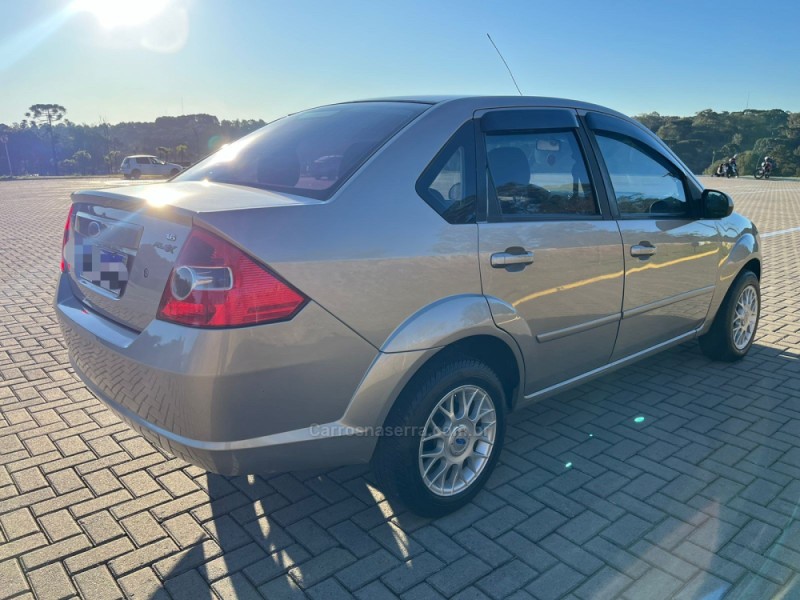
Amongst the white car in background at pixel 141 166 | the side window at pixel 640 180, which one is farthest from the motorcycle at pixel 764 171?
the side window at pixel 640 180

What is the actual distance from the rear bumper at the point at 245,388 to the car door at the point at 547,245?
833mm

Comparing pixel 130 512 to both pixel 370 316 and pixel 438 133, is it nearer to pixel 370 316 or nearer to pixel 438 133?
pixel 370 316

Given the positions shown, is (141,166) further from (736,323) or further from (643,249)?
(643,249)

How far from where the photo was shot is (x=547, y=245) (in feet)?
9.25

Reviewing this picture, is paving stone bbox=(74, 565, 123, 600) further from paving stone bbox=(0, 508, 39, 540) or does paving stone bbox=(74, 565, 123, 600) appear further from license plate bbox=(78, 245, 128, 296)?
→ license plate bbox=(78, 245, 128, 296)

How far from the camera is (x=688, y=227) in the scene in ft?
12.3

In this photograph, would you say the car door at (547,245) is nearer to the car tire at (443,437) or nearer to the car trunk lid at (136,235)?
the car tire at (443,437)

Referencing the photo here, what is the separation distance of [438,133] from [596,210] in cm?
110

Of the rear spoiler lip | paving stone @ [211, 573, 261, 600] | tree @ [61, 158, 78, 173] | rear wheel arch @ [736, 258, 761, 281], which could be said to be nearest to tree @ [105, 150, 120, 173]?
tree @ [61, 158, 78, 173]

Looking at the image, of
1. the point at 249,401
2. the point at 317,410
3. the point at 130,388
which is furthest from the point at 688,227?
the point at 130,388

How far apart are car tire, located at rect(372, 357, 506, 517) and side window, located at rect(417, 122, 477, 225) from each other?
63 cm

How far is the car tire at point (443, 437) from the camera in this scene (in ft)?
7.97

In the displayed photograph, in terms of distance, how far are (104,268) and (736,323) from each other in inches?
172

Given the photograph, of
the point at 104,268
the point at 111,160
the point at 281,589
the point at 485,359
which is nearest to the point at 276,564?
the point at 281,589
